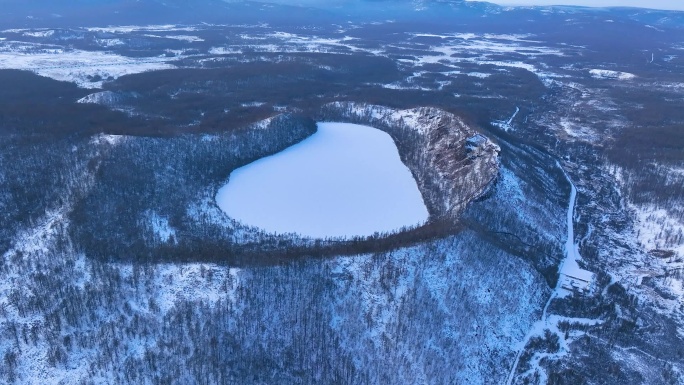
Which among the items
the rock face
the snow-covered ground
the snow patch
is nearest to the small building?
the rock face

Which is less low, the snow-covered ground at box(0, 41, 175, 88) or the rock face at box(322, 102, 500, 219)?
the snow-covered ground at box(0, 41, 175, 88)

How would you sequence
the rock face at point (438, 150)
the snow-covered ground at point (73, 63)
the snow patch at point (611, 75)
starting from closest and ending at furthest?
the rock face at point (438, 150), the snow-covered ground at point (73, 63), the snow patch at point (611, 75)

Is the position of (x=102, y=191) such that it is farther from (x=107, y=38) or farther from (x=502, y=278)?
(x=107, y=38)

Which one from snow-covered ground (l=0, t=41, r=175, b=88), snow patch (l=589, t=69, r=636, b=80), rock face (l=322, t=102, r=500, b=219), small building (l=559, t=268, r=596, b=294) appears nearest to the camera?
small building (l=559, t=268, r=596, b=294)

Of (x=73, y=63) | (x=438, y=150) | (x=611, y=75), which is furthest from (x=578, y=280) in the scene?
(x=611, y=75)

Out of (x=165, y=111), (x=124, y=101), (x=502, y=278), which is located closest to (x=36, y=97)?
(x=124, y=101)

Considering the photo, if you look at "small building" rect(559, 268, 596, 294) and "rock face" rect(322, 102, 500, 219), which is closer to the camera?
"small building" rect(559, 268, 596, 294)

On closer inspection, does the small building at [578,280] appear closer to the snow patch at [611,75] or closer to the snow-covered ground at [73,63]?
the snow-covered ground at [73,63]

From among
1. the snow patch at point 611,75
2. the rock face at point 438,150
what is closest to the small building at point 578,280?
the rock face at point 438,150

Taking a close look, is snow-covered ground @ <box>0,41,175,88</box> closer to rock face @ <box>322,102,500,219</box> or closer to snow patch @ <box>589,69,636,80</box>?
rock face @ <box>322,102,500,219</box>
